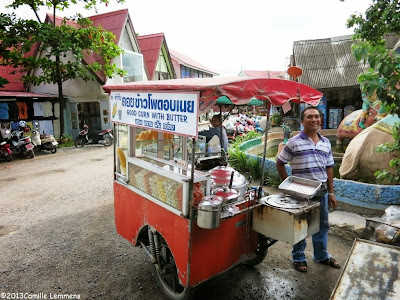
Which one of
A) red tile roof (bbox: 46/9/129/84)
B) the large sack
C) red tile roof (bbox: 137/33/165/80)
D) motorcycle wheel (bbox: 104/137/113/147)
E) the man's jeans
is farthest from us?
red tile roof (bbox: 137/33/165/80)

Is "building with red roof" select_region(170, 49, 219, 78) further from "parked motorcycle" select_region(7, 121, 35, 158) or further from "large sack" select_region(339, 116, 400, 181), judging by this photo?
"large sack" select_region(339, 116, 400, 181)

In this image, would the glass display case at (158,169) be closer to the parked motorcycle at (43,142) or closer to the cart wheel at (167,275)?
the cart wheel at (167,275)

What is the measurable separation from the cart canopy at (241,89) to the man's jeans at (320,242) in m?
1.43

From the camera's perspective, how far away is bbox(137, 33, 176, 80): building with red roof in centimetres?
2084

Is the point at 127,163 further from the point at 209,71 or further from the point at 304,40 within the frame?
the point at 209,71

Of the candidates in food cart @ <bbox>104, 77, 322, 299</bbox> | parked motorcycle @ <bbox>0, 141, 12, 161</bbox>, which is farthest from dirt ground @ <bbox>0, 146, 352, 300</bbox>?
parked motorcycle @ <bbox>0, 141, 12, 161</bbox>

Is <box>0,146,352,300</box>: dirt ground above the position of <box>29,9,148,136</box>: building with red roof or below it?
below

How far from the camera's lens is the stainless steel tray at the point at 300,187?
2.99m

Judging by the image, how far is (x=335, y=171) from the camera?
7551 millimetres

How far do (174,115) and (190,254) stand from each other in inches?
51.5

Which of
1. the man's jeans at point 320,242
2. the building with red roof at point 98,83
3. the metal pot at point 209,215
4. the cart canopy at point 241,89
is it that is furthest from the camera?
the building with red roof at point 98,83

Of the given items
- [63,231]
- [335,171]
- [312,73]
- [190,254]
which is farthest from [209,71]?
[190,254]

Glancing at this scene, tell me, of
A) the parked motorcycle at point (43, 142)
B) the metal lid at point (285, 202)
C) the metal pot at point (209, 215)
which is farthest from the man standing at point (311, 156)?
the parked motorcycle at point (43, 142)

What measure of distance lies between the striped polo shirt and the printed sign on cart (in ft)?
5.22
